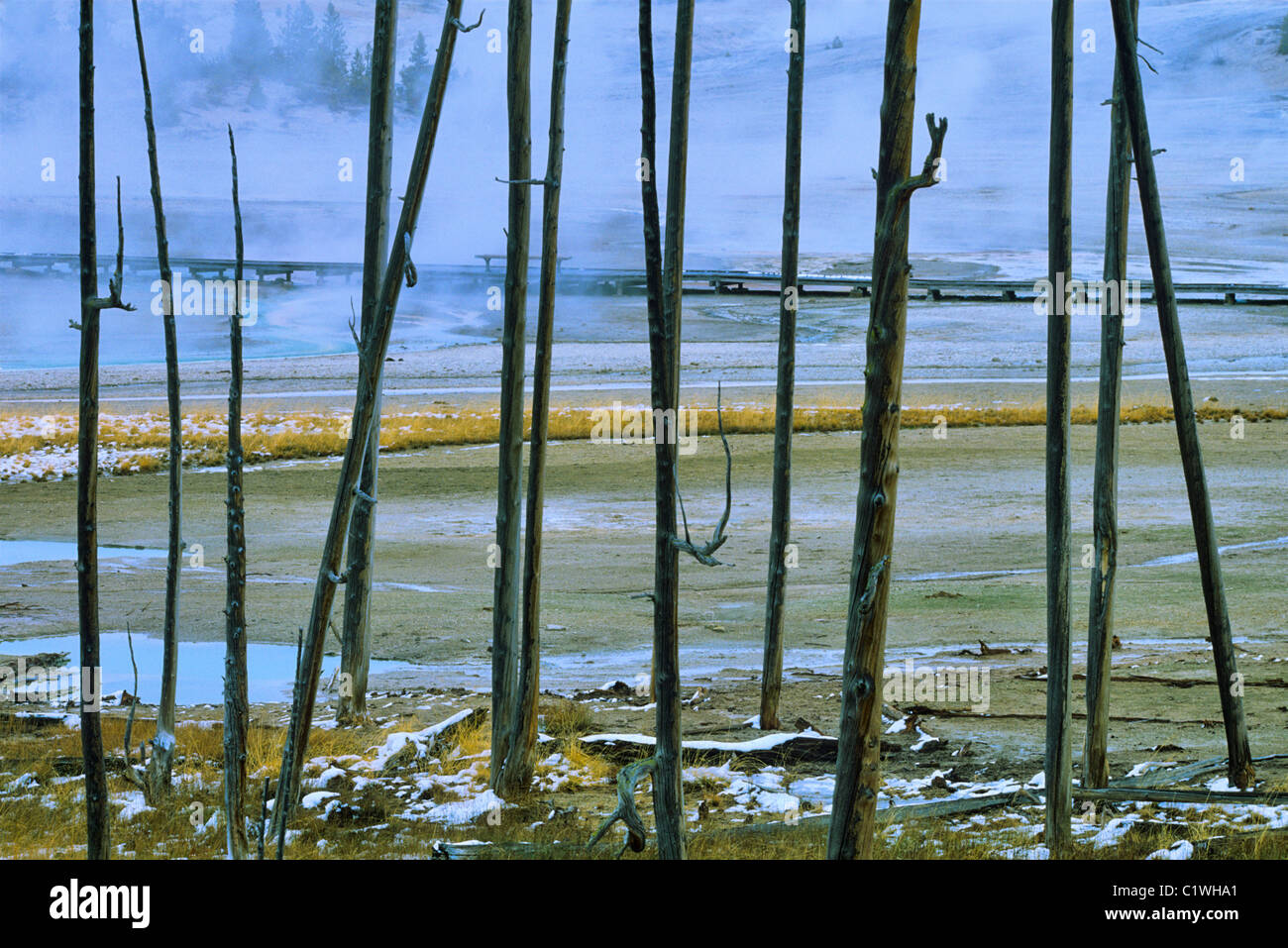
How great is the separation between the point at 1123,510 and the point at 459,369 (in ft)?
72.9

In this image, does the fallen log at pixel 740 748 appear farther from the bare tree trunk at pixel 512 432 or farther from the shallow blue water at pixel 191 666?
the shallow blue water at pixel 191 666

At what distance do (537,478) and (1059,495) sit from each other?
280 centimetres

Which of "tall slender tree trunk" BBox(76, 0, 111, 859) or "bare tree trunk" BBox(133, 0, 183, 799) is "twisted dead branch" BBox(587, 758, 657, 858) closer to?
"tall slender tree trunk" BBox(76, 0, 111, 859)

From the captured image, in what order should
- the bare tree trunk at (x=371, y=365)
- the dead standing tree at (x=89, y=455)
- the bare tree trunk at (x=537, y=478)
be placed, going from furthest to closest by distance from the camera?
the bare tree trunk at (x=537, y=478), the bare tree trunk at (x=371, y=365), the dead standing tree at (x=89, y=455)

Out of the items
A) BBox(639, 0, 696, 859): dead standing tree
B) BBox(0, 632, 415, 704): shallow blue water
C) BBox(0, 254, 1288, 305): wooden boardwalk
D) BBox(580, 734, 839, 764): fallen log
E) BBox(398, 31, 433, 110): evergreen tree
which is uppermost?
BBox(398, 31, 433, 110): evergreen tree

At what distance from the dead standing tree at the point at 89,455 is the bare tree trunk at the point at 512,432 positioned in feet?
10.6

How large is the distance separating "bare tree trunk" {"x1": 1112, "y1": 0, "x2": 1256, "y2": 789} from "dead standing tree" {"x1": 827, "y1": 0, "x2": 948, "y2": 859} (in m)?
1.56

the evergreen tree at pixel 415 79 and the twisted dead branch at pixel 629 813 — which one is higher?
the evergreen tree at pixel 415 79

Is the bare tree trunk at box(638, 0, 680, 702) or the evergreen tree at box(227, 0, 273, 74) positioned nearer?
the bare tree trunk at box(638, 0, 680, 702)

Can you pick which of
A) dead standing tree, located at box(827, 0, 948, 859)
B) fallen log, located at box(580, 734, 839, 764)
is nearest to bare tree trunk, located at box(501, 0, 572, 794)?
fallen log, located at box(580, 734, 839, 764)

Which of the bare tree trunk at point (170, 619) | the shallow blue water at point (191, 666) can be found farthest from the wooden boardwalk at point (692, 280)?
the bare tree trunk at point (170, 619)

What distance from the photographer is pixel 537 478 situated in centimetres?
677

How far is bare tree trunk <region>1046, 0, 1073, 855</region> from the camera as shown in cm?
508

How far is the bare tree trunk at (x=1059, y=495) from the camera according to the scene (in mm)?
5082
